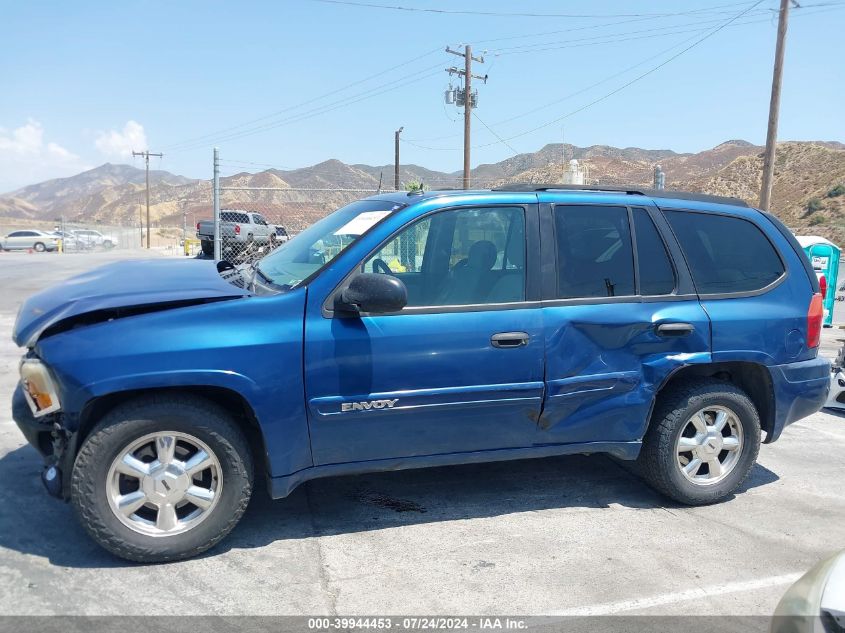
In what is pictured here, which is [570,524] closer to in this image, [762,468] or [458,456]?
[458,456]

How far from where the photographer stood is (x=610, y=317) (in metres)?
4.05

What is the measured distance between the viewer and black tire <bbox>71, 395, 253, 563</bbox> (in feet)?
10.7

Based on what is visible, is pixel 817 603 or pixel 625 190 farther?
pixel 625 190

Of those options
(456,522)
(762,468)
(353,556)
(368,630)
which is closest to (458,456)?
(456,522)

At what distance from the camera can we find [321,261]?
388 cm

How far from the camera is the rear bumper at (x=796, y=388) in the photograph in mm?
4445

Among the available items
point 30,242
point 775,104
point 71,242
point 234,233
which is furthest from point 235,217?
point 30,242

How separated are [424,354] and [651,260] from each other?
1.61 metres

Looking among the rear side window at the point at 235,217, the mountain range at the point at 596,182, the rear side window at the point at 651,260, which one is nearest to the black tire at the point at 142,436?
the rear side window at the point at 651,260

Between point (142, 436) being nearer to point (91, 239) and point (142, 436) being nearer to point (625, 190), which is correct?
point (625, 190)

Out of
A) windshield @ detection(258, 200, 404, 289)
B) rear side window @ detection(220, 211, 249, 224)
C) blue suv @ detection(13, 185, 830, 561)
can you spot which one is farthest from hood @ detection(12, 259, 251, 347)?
rear side window @ detection(220, 211, 249, 224)

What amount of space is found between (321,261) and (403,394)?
88 cm

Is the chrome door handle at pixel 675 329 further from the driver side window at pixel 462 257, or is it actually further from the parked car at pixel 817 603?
the parked car at pixel 817 603

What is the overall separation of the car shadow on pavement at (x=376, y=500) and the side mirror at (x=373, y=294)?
4.24 feet
